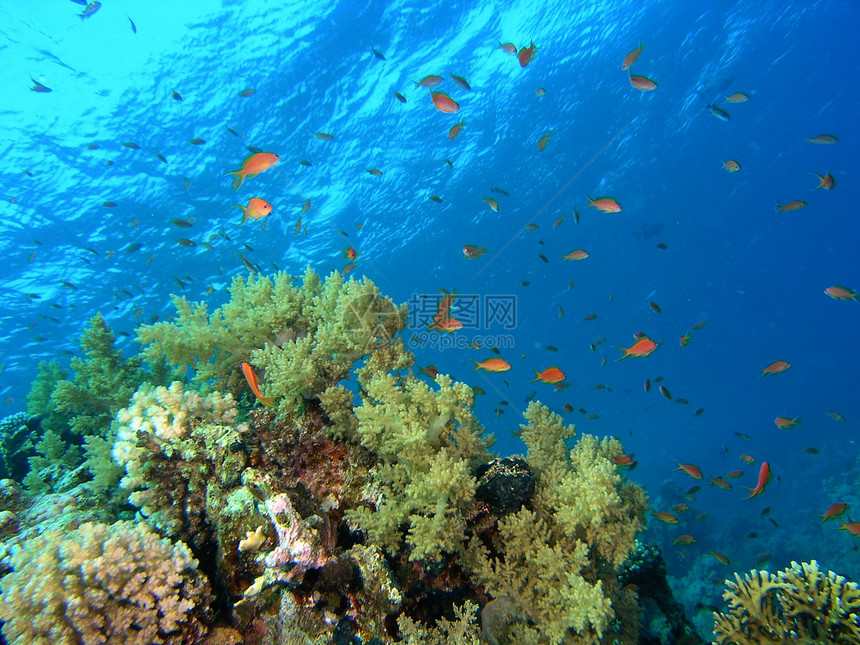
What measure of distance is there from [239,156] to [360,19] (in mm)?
8986

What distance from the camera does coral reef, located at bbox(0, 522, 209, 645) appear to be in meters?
2.05

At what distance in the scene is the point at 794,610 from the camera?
9.98 ft

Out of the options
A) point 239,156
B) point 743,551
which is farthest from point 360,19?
point 743,551

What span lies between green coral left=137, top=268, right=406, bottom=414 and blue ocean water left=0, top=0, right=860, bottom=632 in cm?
230

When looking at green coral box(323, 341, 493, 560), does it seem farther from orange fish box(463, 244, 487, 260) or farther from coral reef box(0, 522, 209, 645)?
orange fish box(463, 244, 487, 260)

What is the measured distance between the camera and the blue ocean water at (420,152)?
49.3 feet

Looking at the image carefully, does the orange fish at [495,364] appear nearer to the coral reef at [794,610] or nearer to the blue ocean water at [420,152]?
the blue ocean water at [420,152]

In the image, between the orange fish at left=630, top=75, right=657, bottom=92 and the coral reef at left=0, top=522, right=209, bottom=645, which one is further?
the orange fish at left=630, top=75, right=657, bottom=92

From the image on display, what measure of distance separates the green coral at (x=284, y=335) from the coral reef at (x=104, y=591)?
5.58ft

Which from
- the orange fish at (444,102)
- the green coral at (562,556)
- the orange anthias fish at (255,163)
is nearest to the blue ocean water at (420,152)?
the orange anthias fish at (255,163)

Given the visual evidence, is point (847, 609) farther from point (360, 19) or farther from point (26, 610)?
point (360, 19)

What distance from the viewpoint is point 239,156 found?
19.4 meters

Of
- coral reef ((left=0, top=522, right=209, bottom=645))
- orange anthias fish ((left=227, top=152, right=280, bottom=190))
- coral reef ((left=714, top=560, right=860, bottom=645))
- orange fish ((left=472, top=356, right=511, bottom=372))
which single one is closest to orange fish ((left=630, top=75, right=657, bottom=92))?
orange fish ((left=472, top=356, right=511, bottom=372))

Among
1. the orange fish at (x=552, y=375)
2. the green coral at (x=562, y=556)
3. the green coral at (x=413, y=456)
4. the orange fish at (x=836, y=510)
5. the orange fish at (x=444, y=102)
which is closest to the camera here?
the green coral at (x=562, y=556)
